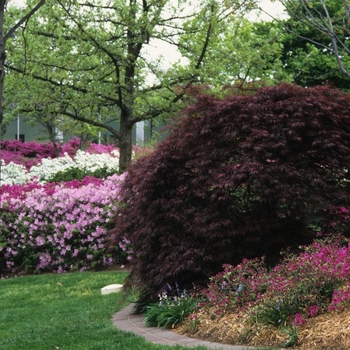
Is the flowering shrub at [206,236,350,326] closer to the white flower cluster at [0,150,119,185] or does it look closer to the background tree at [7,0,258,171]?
the background tree at [7,0,258,171]

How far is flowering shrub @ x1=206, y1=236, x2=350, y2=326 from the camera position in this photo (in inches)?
201

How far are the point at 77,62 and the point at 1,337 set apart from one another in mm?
7878

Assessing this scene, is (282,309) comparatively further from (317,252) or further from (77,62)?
(77,62)

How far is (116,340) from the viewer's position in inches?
219

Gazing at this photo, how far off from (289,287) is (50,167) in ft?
51.4

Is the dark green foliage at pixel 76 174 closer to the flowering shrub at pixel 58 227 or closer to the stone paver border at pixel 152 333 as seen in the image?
the flowering shrub at pixel 58 227

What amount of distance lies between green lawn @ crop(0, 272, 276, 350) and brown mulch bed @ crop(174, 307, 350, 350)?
45cm

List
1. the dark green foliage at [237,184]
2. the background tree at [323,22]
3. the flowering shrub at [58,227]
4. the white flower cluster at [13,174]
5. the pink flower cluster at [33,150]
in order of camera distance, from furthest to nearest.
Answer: the pink flower cluster at [33,150] → the white flower cluster at [13,174] → the flowering shrub at [58,227] → the background tree at [323,22] → the dark green foliage at [237,184]

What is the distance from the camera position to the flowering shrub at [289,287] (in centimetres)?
510

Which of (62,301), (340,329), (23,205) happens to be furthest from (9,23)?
(340,329)

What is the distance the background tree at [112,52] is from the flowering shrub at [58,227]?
6.99 ft

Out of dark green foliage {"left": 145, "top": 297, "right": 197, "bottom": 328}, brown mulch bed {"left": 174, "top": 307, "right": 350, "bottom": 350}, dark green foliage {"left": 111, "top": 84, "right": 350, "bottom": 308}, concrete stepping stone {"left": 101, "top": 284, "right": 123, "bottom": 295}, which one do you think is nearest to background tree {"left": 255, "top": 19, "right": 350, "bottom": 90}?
concrete stepping stone {"left": 101, "top": 284, "right": 123, "bottom": 295}

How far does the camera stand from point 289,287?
5309 millimetres

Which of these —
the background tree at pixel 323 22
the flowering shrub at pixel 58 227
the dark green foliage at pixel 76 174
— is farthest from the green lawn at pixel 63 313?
the dark green foliage at pixel 76 174
